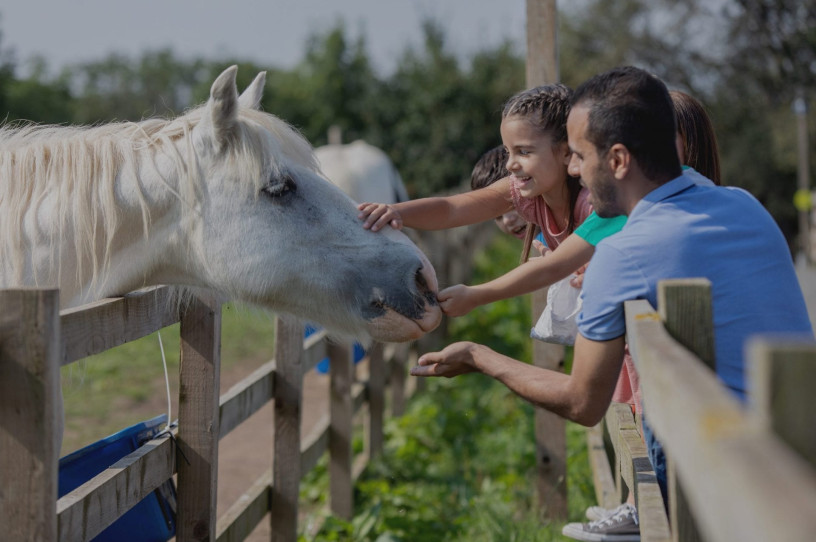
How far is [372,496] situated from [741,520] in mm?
4956

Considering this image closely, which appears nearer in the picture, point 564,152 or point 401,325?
point 401,325

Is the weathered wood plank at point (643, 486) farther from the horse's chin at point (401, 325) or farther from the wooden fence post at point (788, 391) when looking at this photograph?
the wooden fence post at point (788, 391)

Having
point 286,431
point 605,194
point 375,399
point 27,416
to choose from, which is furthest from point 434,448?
point 27,416

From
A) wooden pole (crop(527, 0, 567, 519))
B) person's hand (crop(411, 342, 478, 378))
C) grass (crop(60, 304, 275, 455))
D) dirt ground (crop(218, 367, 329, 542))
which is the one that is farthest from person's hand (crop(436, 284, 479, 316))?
grass (crop(60, 304, 275, 455))

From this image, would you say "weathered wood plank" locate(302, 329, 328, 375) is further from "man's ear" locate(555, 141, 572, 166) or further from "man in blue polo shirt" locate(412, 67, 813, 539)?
"man in blue polo shirt" locate(412, 67, 813, 539)

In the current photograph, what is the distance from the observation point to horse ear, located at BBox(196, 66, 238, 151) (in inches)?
97.8

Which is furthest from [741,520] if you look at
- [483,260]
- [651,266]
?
[483,260]

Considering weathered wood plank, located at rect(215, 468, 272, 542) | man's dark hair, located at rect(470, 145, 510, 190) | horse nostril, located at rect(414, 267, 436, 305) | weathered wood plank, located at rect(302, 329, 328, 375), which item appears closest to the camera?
horse nostril, located at rect(414, 267, 436, 305)

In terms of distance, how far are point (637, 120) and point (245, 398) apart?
2.16 m

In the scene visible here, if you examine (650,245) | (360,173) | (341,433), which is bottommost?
(341,433)

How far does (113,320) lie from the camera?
2.17 metres

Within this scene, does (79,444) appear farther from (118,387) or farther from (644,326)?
(644,326)

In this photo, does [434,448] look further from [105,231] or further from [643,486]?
[643,486]

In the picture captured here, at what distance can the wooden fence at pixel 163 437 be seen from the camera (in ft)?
5.40
